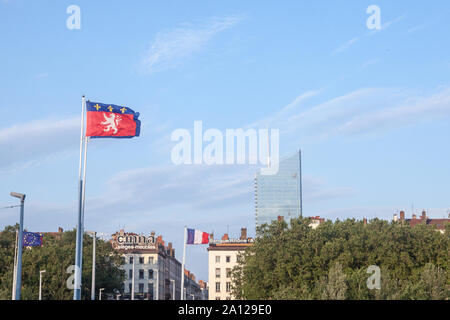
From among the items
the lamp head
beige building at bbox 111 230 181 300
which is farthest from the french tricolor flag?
beige building at bbox 111 230 181 300

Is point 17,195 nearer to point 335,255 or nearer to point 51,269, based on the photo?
point 335,255

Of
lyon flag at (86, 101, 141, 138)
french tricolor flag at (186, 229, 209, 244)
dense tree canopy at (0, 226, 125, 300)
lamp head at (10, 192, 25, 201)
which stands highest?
lyon flag at (86, 101, 141, 138)

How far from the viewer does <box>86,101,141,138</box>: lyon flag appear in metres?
45.6

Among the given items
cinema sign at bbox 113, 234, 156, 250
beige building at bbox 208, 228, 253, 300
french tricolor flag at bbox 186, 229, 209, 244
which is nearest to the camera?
french tricolor flag at bbox 186, 229, 209, 244

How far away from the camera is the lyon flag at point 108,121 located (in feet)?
150

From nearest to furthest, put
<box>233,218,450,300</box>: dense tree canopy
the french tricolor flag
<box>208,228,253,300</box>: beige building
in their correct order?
1. the french tricolor flag
2. <box>233,218,450,300</box>: dense tree canopy
3. <box>208,228,253,300</box>: beige building

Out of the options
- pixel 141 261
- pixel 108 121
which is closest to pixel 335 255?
pixel 108 121

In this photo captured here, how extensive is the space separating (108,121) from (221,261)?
129m

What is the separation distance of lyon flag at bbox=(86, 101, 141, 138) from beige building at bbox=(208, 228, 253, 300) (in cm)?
12328

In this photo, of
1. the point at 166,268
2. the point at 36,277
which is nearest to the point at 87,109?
the point at 36,277

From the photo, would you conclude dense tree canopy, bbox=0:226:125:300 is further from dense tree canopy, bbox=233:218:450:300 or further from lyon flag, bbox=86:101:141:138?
lyon flag, bbox=86:101:141:138

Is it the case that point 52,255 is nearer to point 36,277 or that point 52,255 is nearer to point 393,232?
point 36,277
